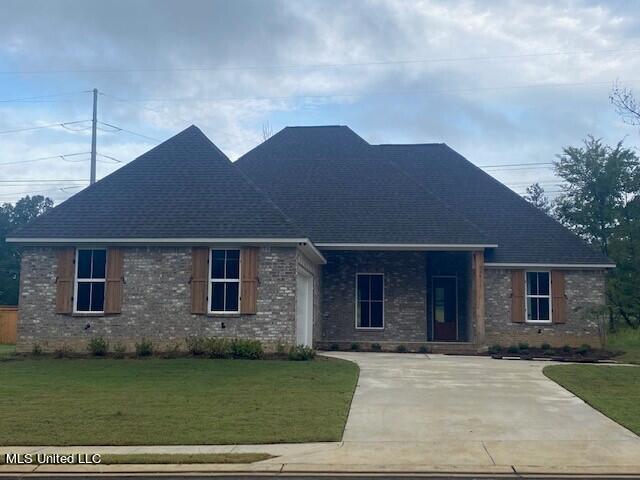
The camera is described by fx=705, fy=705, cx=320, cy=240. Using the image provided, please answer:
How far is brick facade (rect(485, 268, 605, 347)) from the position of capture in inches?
963

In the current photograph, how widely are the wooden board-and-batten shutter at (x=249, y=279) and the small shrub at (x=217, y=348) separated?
0.99 metres

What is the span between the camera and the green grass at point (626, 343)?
21263mm

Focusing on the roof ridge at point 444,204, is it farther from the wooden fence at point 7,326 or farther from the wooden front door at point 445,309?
the wooden fence at point 7,326

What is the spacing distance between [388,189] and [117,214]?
32.6 ft

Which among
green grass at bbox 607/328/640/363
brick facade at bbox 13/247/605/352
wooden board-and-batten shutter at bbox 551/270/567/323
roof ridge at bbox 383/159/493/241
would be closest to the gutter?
brick facade at bbox 13/247/605/352

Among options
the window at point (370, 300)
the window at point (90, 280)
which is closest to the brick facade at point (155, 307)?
the window at point (90, 280)

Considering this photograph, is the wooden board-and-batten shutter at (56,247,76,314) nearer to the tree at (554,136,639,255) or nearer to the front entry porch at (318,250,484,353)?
the front entry porch at (318,250,484,353)

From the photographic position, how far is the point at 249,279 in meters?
19.2

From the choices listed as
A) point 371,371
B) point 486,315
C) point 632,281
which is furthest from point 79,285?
point 632,281

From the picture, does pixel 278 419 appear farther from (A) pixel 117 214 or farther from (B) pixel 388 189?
(B) pixel 388 189

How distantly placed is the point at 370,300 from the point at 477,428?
1453 centimetres

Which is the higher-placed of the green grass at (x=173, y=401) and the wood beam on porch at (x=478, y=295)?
the wood beam on porch at (x=478, y=295)

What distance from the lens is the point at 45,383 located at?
14352mm

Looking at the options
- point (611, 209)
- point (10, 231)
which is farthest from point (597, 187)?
point (10, 231)
